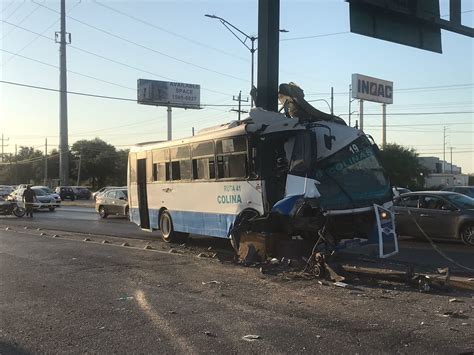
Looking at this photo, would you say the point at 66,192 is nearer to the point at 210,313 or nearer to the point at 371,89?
the point at 371,89

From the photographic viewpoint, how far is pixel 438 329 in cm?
641

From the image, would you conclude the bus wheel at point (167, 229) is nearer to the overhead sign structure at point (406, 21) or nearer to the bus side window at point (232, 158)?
the bus side window at point (232, 158)

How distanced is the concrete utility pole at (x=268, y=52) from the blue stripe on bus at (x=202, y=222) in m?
3.99

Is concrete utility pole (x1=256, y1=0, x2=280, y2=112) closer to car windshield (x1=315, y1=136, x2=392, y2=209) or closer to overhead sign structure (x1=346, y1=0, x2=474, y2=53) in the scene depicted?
overhead sign structure (x1=346, y1=0, x2=474, y2=53)

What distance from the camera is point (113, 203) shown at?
92.9 ft

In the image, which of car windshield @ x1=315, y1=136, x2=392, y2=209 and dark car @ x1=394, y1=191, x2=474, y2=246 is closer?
car windshield @ x1=315, y1=136, x2=392, y2=209

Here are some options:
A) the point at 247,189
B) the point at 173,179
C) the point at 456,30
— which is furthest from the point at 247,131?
the point at 456,30

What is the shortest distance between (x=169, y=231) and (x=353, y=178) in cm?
665

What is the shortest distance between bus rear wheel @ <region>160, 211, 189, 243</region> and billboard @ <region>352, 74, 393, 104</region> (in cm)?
6681

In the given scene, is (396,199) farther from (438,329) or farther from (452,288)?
(438,329)

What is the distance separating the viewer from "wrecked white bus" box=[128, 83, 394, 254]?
1103 centimetres

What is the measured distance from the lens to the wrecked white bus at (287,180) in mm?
11031

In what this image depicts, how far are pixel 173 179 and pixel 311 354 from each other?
10.8m

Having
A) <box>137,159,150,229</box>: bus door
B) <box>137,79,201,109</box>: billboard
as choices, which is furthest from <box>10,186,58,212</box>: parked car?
<box>137,79,201,109</box>: billboard
